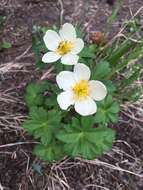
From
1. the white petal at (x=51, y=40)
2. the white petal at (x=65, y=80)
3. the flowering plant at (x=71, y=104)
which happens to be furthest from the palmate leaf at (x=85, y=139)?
the white petal at (x=51, y=40)

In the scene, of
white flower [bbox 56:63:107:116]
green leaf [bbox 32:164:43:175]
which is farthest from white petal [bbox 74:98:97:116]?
green leaf [bbox 32:164:43:175]

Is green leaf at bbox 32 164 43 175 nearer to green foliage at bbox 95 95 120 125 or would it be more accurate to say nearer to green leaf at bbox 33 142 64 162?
green leaf at bbox 33 142 64 162

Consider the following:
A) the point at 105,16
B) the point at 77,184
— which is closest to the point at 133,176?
the point at 77,184

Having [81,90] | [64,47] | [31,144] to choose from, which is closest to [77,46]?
[64,47]

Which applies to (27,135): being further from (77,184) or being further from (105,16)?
(105,16)

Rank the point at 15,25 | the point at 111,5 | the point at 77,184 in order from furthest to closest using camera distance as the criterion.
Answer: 1. the point at 111,5
2. the point at 15,25
3. the point at 77,184

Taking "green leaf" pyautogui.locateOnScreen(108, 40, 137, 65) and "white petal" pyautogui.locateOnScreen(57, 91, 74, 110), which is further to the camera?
"green leaf" pyautogui.locateOnScreen(108, 40, 137, 65)
